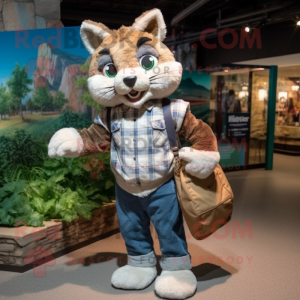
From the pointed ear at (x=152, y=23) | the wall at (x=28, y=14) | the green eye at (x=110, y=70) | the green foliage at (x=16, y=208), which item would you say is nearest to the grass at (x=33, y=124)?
the green foliage at (x=16, y=208)

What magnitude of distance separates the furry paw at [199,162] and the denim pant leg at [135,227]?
41 cm

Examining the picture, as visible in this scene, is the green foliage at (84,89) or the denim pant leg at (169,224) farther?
the green foliage at (84,89)

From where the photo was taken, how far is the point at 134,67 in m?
2.08

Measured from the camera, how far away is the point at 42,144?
3.50m

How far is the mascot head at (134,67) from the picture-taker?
2.07m

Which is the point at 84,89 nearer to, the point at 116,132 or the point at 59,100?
the point at 59,100

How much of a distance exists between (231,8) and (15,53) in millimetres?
5869

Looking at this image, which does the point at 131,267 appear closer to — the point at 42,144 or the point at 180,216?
the point at 180,216

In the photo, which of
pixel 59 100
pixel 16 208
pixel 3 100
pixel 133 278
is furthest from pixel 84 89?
pixel 133 278

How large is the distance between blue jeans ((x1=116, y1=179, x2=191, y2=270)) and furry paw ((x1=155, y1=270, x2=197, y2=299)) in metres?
0.05

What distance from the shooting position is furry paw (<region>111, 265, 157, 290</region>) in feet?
7.67

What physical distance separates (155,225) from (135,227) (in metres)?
0.16

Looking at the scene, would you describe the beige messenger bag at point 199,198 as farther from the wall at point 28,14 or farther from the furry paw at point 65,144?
the wall at point 28,14

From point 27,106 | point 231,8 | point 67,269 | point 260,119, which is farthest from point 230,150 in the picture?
point 67,269
